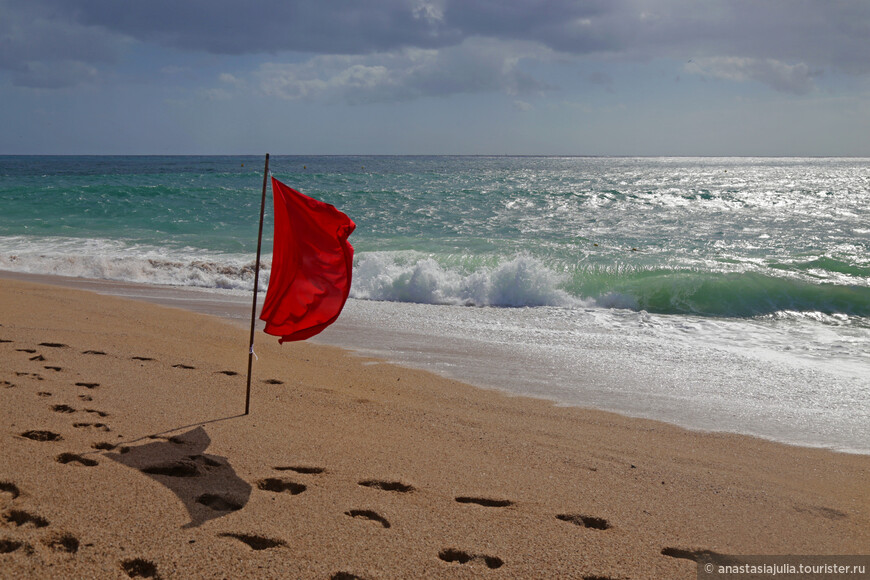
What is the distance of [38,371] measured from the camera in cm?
483

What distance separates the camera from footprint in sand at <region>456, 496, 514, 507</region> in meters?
3.26

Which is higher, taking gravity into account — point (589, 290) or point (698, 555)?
point (589, 290)

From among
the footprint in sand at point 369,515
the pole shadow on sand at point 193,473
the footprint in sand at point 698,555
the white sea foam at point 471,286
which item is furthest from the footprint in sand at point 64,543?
the white sea foam at point 471,286

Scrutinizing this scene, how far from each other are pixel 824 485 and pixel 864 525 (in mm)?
473

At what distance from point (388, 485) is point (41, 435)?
2.14 meters

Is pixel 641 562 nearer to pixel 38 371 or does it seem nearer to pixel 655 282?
pixel 38 371

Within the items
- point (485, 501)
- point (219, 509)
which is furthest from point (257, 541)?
point (485, 501)

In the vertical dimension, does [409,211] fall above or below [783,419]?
above

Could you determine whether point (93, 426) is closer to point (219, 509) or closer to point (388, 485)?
point (219, 509)

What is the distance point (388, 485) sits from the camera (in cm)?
337

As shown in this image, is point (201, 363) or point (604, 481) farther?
point (201, 363)

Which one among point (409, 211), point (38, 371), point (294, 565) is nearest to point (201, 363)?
point (38, 371)

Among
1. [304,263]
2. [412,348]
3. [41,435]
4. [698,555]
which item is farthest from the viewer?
[412,348]

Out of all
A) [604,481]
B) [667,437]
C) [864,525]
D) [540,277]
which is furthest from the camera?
[540,277]
